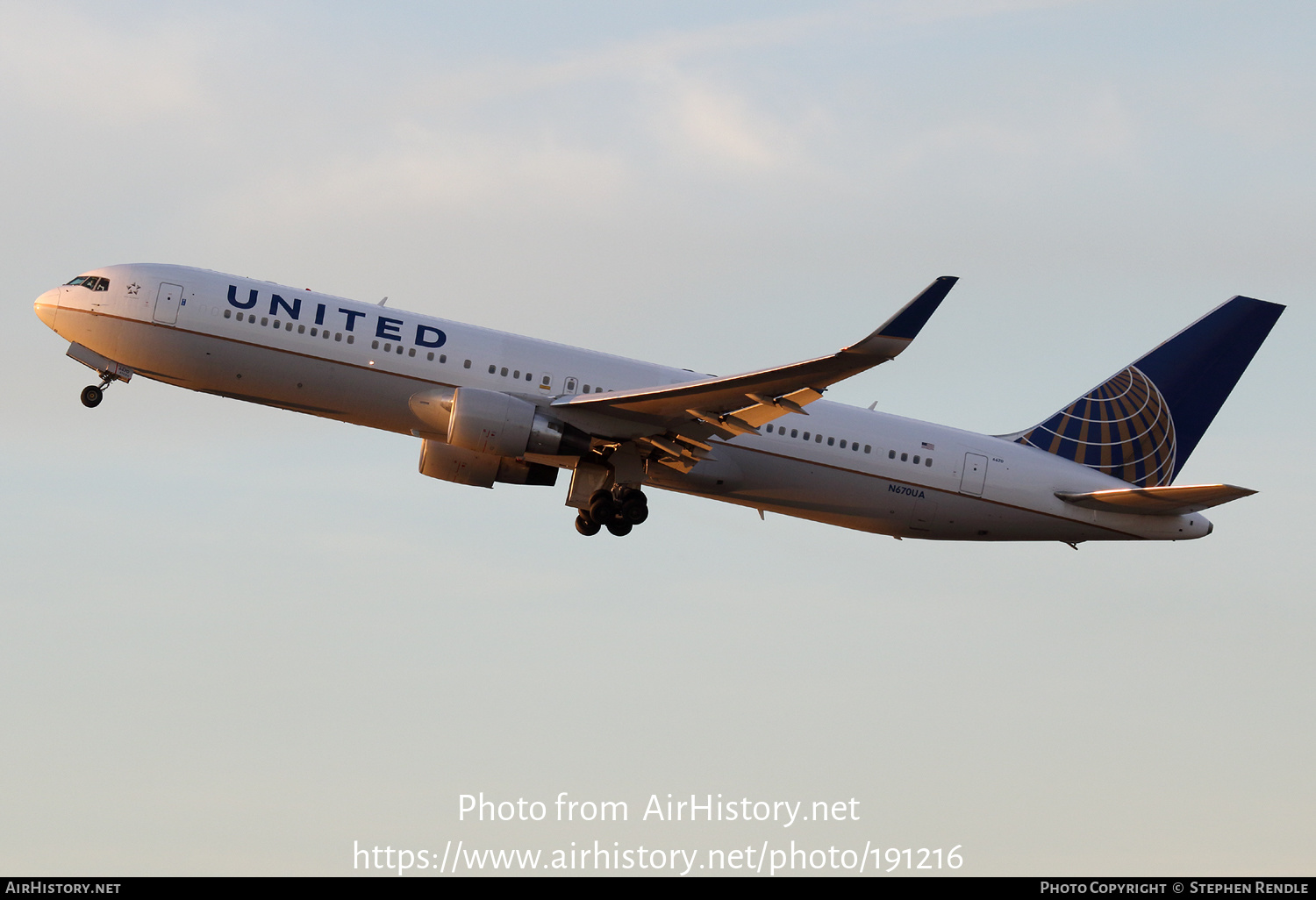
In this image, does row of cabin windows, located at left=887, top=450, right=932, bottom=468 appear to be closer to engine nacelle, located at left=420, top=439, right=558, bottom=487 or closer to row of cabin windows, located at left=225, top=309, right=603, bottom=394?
row of cabin windows, located at left=225, top=309, right=603, bottom=394

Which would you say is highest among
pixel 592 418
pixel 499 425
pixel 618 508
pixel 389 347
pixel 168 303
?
pixel 168 303

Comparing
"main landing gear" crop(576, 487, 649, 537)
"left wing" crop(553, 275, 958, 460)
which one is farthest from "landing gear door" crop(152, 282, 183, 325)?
"main landing gear" crop(576, 487, 649, 537)

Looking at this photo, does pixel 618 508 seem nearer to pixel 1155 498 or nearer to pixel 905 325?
pixel 905 325

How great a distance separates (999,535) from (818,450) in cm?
654

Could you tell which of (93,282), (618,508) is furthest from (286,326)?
(618,508)

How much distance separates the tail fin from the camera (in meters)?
43.5

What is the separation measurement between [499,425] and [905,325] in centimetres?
1113

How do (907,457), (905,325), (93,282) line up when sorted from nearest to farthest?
(905,325)
(93,282)
(907,457)

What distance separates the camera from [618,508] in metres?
38.4

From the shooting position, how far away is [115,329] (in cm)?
3684

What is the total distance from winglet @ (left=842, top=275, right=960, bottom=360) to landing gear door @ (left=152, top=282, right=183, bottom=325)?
1775cm

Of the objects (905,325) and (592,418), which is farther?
(592,418)

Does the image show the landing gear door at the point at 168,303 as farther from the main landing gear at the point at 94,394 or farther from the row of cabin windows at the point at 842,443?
the row of cabin windows at the point at 842,443

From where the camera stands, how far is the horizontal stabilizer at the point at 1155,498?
3756 centimetres
